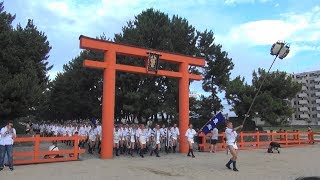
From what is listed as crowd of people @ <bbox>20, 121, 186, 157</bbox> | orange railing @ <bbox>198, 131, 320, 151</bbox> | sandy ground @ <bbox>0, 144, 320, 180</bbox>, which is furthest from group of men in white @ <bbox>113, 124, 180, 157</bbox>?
orange railing @ <bbox>198, 131, 320, 151</bbox>

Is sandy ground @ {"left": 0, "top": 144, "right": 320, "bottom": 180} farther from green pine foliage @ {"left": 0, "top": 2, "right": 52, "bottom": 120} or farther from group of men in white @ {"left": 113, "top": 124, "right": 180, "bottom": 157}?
green pine foliage @ {"left": 0, "top": 2, "right": 52, "bottom": 120}

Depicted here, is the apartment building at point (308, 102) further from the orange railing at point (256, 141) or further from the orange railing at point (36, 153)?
the orange railing at point (36, 153)

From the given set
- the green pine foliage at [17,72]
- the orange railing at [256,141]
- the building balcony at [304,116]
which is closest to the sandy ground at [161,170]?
the orange railing at [256,141]

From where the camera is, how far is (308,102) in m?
97.4

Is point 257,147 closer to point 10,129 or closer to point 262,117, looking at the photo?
point 262,117

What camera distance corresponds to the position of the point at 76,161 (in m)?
16.1

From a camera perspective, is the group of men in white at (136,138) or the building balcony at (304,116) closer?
the group of men in white at (136,138)

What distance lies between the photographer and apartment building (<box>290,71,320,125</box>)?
309 feet

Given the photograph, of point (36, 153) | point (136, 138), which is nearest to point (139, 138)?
point (136, 138)

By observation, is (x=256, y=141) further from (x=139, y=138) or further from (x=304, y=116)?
(x=304, y=116)

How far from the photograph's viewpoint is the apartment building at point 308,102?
94.2m

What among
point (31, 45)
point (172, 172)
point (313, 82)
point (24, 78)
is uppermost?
point (313, 82)

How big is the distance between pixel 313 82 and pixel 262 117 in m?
71.8

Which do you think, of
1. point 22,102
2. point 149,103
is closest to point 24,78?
point 22,102
